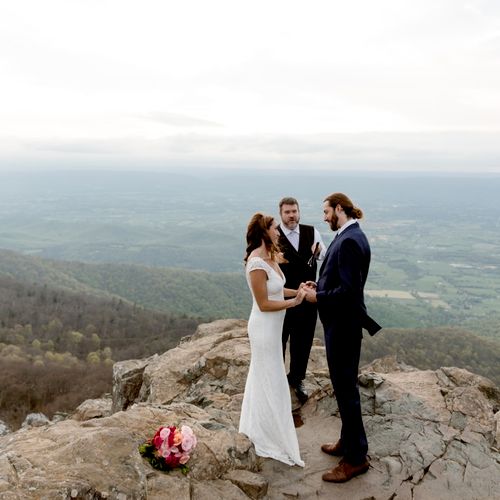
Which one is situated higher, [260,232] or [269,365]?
[260,232]

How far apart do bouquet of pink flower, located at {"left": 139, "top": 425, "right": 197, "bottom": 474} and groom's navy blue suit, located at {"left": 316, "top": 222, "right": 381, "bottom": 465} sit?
2.16 meters

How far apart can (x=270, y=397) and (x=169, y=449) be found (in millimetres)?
1742

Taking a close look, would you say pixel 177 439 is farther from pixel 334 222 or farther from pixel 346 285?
pixel 334 222

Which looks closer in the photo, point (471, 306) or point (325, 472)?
point (325, 472)

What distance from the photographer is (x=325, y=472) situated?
20.1ft

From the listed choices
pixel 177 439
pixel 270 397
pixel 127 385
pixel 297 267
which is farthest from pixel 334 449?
pixel 127 385

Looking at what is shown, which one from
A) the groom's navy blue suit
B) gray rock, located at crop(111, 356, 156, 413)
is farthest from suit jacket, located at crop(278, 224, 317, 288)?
gray rock, located at crop(111, 356, 156, 413)

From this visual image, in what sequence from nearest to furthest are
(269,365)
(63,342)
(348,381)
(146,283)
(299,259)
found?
1. (348,381)
2. (269,365)
3. (299,259)
4. (63,342)
5. (146,283)

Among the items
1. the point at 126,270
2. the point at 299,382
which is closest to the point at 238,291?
the point at 126,270

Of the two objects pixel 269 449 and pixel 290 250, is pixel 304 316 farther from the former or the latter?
pixel 269 449

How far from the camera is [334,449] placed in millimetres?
6492

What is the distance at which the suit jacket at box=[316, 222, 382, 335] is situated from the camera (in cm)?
557

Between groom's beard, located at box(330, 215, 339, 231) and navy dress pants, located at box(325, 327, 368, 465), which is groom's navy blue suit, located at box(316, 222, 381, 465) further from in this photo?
groom's beard, located at box(330, 215, 339, 231)

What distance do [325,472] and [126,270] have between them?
15205 centimetres
